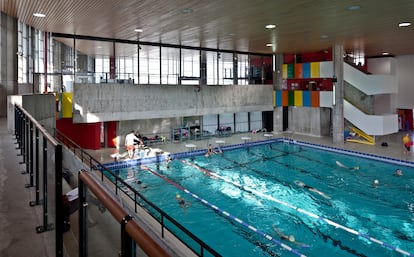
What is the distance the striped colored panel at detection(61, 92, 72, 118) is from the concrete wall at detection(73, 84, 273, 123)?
26cm

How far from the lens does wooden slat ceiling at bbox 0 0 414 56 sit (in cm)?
812

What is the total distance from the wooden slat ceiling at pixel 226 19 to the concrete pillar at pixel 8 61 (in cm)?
172

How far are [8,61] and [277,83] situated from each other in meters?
15.3

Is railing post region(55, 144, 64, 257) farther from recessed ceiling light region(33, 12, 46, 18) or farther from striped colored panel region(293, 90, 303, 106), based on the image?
striped colored panel region(293, 90, 303, 106)

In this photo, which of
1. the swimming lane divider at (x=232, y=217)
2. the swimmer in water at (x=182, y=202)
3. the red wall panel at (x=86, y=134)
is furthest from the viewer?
the red wall panel at (x=86, y=134)

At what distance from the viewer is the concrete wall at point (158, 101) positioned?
46.4 feet

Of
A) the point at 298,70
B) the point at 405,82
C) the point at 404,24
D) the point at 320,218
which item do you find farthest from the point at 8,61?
the point at 405,82

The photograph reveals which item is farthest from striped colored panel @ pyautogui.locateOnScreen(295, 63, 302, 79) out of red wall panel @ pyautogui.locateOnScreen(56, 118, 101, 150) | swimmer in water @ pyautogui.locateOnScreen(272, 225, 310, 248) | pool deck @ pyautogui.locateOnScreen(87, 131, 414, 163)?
swimmer in water @ pyautogui.locateOnScreen(272, 225, 310, 248)

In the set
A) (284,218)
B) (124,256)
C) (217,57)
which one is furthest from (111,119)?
(124,256)

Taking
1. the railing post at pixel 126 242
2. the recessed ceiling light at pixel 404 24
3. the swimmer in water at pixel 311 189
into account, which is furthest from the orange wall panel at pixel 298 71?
the railing post at pixel 126 242

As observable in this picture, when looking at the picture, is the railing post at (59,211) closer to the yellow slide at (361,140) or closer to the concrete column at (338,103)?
the concrete column at (338,103)

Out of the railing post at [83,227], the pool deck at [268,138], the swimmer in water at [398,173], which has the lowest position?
the swimmer in water at [398,173]

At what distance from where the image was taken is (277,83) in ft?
69.9

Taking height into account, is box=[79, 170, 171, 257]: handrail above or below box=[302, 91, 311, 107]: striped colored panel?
below
